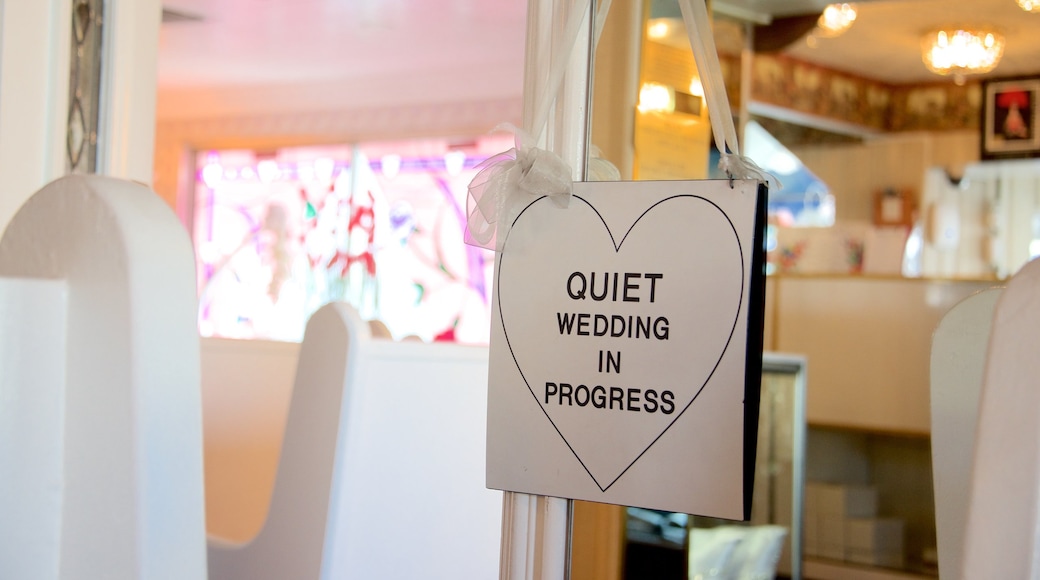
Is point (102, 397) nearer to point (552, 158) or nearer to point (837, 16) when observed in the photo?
point (552, 158)

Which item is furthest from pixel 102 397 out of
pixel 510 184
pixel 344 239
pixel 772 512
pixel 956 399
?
pixel 344 239

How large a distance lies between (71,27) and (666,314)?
1.46 meters

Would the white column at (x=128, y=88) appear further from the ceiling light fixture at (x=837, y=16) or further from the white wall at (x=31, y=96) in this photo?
the ceiling light fixture at (x=837, y=16)

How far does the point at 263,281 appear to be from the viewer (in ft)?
24.7

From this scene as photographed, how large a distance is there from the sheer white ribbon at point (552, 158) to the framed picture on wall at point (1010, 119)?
586cm

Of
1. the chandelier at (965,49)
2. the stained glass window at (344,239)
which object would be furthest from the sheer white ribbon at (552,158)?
the stained glass window at (344,239)

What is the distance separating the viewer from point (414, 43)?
240 inches

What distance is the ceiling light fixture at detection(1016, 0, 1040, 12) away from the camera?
4.36 m

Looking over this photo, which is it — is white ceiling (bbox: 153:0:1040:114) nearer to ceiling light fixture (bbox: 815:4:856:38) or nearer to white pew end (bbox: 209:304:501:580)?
ceiling light fixture (bbox: 815:4:856:38)

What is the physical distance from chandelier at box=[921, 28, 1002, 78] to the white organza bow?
4971 mm

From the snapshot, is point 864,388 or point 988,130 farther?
point 988,130

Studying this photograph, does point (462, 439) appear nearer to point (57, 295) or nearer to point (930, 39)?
point (57, 295)

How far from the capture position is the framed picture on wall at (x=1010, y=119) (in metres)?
5.58

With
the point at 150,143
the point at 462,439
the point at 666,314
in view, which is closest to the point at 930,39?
the point at 150,143
